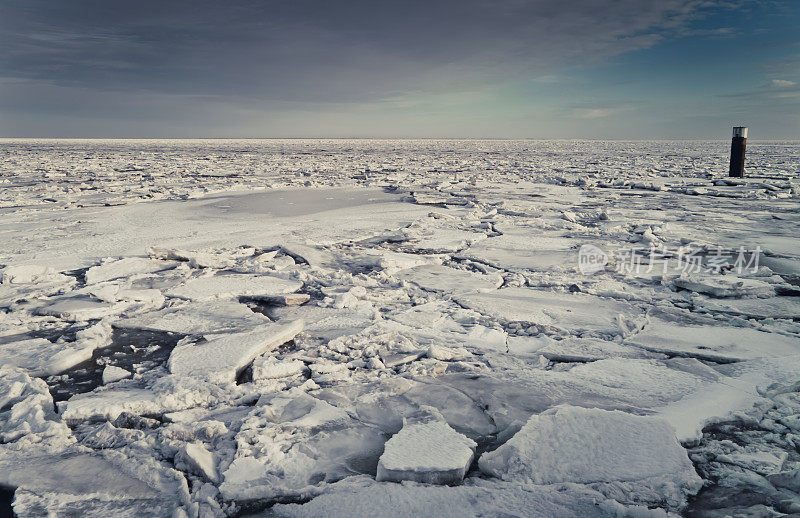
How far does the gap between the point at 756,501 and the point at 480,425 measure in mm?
837

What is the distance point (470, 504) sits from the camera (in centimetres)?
138

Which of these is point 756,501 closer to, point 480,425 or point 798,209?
point 480,425

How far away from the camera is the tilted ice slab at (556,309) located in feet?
9.29

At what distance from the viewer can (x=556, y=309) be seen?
10.1ft

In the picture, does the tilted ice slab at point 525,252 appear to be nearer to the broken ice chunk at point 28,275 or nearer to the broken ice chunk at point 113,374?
the broken ice chunk at point 113,374

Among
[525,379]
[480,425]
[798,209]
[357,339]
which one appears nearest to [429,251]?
[357,339]

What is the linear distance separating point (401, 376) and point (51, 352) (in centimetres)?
173

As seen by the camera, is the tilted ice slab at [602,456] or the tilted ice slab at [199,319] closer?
the tilted ice slab at [602,456]

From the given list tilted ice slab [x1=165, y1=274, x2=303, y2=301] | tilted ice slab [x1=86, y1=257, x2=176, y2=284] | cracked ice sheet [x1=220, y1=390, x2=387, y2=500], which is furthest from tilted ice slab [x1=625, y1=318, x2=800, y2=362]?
tilted ice slab [x1=86, y1=257, x2=176, y2=284]

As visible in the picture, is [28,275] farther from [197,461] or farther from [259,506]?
[259,506]

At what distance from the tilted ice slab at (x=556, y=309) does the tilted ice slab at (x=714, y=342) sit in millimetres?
185

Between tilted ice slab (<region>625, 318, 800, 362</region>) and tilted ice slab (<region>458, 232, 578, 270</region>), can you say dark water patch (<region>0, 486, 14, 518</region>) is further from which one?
tilted ice slab (<region>458, 232, 578, 270</region>)

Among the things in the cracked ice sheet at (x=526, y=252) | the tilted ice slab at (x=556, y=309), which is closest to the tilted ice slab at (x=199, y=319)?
the tilted ice slab at (x=556, y=309)

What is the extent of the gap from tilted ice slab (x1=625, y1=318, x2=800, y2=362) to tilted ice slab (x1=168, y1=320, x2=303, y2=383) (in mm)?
1847
